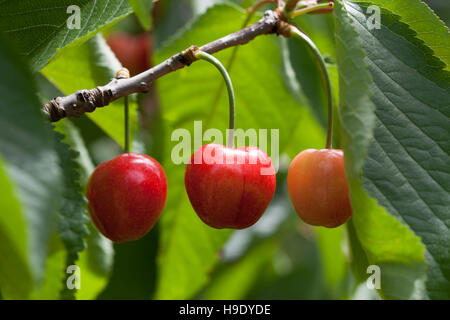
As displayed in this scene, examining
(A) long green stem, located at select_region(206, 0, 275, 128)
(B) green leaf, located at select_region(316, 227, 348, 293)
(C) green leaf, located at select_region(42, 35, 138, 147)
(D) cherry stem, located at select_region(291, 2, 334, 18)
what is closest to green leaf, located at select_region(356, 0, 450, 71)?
(D) cherry stem, located at select_region(291, 2, 334, 18)

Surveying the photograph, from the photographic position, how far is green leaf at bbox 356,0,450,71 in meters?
1.19

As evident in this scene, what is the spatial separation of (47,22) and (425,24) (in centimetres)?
75

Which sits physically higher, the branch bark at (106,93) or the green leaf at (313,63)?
the green leaf at (313,63)

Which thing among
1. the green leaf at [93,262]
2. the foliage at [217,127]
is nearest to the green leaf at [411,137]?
the foliage at [217,127]

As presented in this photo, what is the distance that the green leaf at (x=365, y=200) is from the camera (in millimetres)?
880

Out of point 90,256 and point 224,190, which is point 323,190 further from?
point 90,256

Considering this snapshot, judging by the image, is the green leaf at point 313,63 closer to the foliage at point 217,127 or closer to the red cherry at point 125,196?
the foliage at point 217,127

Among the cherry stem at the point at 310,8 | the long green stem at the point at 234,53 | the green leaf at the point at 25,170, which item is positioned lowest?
the green leaf at the point at 25,170

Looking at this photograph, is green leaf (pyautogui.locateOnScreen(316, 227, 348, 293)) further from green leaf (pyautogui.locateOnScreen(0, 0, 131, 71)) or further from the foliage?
green leaf (pyautogui.locateOnScreen(0, 0, 131, 71))

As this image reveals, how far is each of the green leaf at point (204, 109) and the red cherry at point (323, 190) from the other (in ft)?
2.16

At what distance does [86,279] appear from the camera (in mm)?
1484

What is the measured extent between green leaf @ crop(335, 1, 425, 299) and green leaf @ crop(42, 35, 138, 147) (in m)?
0.63

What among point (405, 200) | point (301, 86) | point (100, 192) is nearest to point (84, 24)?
point (100, 192)

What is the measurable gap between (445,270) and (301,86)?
A: 0.88 meters
